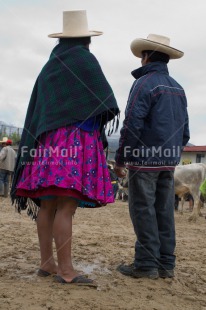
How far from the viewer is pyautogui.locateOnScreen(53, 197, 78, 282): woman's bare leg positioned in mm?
2888

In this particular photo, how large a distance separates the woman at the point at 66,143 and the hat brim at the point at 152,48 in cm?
58

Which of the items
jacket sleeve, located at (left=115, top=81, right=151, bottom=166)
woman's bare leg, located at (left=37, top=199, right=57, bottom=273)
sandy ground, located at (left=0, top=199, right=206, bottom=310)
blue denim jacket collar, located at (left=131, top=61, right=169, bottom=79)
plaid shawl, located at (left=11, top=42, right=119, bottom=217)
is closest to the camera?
sandy ground, located at (left=0, top=199, right=206, bottom=310)

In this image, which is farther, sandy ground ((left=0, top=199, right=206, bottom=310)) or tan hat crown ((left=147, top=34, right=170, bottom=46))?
tan hat crown ((left=147, top=34, right=170, bottom=46))

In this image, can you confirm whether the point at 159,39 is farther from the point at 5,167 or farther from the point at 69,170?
the point at 5,167

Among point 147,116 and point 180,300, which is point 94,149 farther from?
point 180,300

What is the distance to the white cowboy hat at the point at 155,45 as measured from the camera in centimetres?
362

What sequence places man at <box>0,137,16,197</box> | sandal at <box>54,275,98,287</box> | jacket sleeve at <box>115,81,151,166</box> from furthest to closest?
man at <box>0,137,16,197</box> < jacket sleeve at <box>115,81,151,166</box> < sandal at <box>54,275,98,287</box>

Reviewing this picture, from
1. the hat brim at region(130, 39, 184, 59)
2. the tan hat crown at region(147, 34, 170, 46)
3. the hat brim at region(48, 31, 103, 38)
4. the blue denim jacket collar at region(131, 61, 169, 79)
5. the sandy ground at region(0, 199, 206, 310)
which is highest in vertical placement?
the tan hat crown at region(147, 34, 170, 46)

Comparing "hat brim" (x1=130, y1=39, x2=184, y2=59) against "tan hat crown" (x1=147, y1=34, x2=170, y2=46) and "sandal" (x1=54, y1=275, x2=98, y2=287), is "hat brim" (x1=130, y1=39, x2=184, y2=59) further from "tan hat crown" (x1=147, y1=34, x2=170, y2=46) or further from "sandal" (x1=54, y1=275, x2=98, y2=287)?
"sandal" (x1=54, y1=275, x2=98, y2=287)

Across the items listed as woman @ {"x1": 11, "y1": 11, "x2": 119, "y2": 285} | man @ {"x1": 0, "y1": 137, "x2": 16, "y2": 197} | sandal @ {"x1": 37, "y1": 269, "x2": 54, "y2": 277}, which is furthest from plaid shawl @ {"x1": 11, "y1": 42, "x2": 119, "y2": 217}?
man @ {"x1": 0, "y1": 137, "x2": 16, "y2": 197}

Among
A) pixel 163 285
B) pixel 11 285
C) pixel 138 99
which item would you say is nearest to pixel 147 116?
pixel 138 99

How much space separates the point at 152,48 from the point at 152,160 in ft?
3.30

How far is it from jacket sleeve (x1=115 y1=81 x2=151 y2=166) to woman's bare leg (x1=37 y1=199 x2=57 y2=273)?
0.76m

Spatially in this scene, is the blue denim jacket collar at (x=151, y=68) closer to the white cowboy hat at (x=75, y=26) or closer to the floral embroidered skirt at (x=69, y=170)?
the white cowboy hat at (x=75, y=26)
